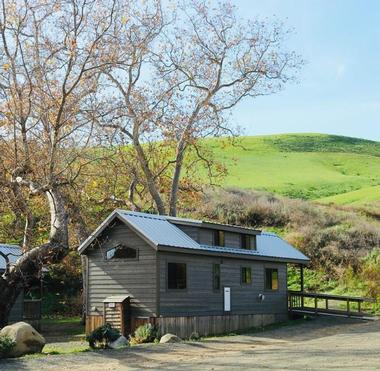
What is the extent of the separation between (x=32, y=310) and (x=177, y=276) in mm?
9694

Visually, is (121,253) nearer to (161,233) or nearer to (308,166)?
(161,233)

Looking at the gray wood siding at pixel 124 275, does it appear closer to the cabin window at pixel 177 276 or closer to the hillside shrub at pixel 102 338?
the cabin window at pixel 177 276

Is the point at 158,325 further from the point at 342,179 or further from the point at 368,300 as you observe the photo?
the point at 342,179

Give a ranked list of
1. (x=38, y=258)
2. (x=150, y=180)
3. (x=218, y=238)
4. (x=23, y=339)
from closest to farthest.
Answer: (x=23, y=339) → (x=38, y=258) → (x=218, y=238) → (x=150, y=180)

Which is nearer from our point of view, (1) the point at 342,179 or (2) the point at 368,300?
(2) the point at 368,300

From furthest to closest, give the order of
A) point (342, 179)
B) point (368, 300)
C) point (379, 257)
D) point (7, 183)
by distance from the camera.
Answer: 1. point (342, 179)
2. point (379, 257)
3. point (368, 300)
4. point (7, 183)

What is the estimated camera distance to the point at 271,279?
1334 inches

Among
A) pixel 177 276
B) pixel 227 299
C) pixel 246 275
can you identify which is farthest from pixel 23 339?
pixel 246 275

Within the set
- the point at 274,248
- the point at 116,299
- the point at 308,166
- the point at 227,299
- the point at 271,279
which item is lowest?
the point at 227,299

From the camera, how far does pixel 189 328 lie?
26828 millimetres

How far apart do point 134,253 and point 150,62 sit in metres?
14.4

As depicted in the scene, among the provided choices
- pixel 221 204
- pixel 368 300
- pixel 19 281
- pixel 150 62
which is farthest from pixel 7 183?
pixel 221 204

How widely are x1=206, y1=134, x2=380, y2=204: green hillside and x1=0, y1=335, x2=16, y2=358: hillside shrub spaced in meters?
41.3

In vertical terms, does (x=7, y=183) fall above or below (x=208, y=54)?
below
